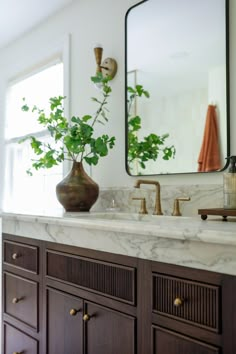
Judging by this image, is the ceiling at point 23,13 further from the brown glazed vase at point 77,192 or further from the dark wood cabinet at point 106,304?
the dark wood cabinet at point 106,304

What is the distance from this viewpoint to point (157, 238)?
136 cm

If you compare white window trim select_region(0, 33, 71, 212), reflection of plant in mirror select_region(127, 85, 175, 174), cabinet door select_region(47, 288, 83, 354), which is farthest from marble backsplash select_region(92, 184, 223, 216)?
cabinet door select_region(47, 288, 83, 354)

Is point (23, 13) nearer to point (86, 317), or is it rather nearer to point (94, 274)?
point (94, 274)

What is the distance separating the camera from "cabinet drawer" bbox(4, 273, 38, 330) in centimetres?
204

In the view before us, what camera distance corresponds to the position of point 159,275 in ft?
4.44

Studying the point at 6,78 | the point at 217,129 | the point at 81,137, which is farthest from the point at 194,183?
the point at 6,78

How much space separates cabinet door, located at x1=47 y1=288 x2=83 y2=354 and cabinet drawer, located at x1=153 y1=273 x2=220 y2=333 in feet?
1.57

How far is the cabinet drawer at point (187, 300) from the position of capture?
1.19 metres

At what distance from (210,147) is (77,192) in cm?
73

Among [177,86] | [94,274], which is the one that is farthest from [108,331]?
[177,86]

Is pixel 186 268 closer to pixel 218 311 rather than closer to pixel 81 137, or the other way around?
pixel 218 311

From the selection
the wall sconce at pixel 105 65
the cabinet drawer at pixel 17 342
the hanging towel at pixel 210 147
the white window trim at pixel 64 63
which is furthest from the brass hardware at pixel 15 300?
the wall sconce at pixel 105 65

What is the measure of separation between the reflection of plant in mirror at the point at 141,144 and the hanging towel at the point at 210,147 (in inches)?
8.2

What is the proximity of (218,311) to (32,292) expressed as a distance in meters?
1.14
